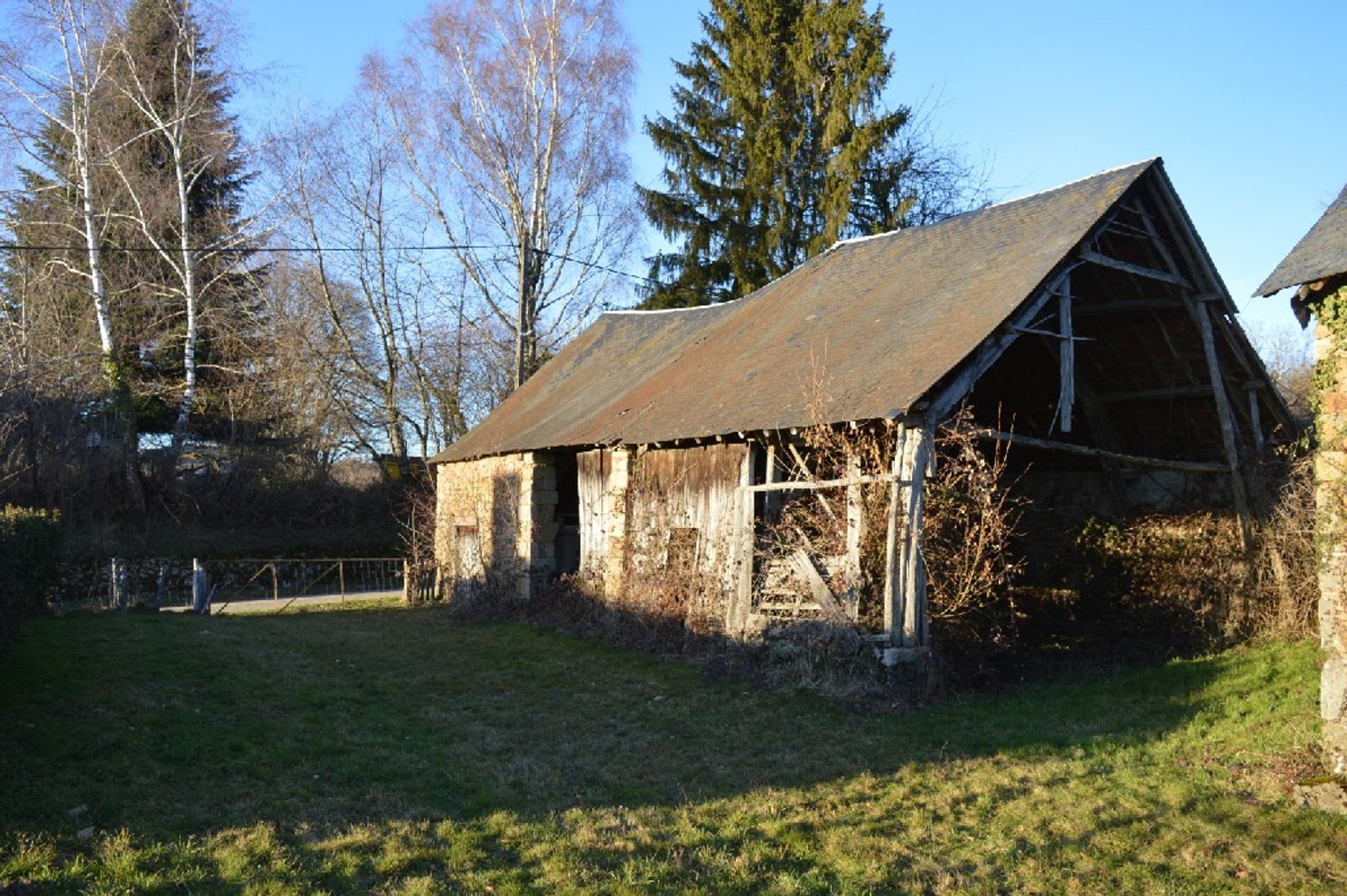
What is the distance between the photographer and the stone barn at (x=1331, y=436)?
646 centimetres

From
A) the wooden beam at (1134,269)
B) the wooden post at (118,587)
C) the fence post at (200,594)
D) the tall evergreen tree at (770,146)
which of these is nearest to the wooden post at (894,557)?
the wooden beam at (1134,269)

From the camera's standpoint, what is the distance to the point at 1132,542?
506 inches

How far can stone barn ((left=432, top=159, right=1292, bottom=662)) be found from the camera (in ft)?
33.1

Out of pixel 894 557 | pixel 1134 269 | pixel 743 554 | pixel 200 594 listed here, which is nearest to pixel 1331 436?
pixel 894 557

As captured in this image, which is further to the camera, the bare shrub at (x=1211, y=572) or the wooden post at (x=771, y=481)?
the wooden post at (x=771, y=481)

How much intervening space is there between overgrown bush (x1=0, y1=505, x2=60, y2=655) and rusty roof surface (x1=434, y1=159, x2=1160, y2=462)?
21.0ft

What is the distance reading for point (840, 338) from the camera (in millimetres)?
12219

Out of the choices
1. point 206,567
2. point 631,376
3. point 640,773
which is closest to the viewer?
point 640,773

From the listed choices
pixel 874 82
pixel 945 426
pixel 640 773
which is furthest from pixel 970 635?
pixel 874 82

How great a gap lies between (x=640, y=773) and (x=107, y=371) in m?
21.0

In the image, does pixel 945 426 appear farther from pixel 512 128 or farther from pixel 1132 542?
pixel 512 128

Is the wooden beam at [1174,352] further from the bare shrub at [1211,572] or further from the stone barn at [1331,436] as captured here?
the stone barn at [1331,436]

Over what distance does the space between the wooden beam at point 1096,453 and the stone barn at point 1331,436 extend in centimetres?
309

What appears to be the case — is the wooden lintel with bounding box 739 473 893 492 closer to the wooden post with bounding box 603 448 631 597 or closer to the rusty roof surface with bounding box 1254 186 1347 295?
the wooden post with bounding box 603 448 631 597
